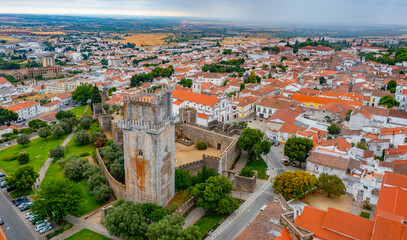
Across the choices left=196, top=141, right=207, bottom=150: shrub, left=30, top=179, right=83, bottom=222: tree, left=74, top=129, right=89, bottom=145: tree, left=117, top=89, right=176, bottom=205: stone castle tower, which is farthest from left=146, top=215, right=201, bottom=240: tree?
left=74, top=129, right=89, bottom=145: tree

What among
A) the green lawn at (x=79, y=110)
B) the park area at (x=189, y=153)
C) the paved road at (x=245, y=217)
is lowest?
the green lawn at (x=79, y=110)

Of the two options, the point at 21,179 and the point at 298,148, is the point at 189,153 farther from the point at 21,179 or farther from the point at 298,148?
the point at 21,179

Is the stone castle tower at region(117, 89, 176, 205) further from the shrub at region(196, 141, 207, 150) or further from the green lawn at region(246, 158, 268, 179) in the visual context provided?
the shrub at region(196, 141, 207, 150)

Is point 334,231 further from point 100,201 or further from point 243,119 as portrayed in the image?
point 243,119

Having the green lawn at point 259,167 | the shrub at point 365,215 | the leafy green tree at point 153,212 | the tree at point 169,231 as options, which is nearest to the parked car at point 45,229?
the leafy green tree at point 153,212

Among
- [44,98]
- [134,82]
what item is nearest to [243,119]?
[134,82]

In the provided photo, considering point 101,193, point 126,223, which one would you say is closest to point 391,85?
point 101,193

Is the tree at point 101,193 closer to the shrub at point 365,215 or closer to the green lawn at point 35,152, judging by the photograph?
the green lawn at point 35,152

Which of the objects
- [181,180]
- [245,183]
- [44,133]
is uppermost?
[181,180]
